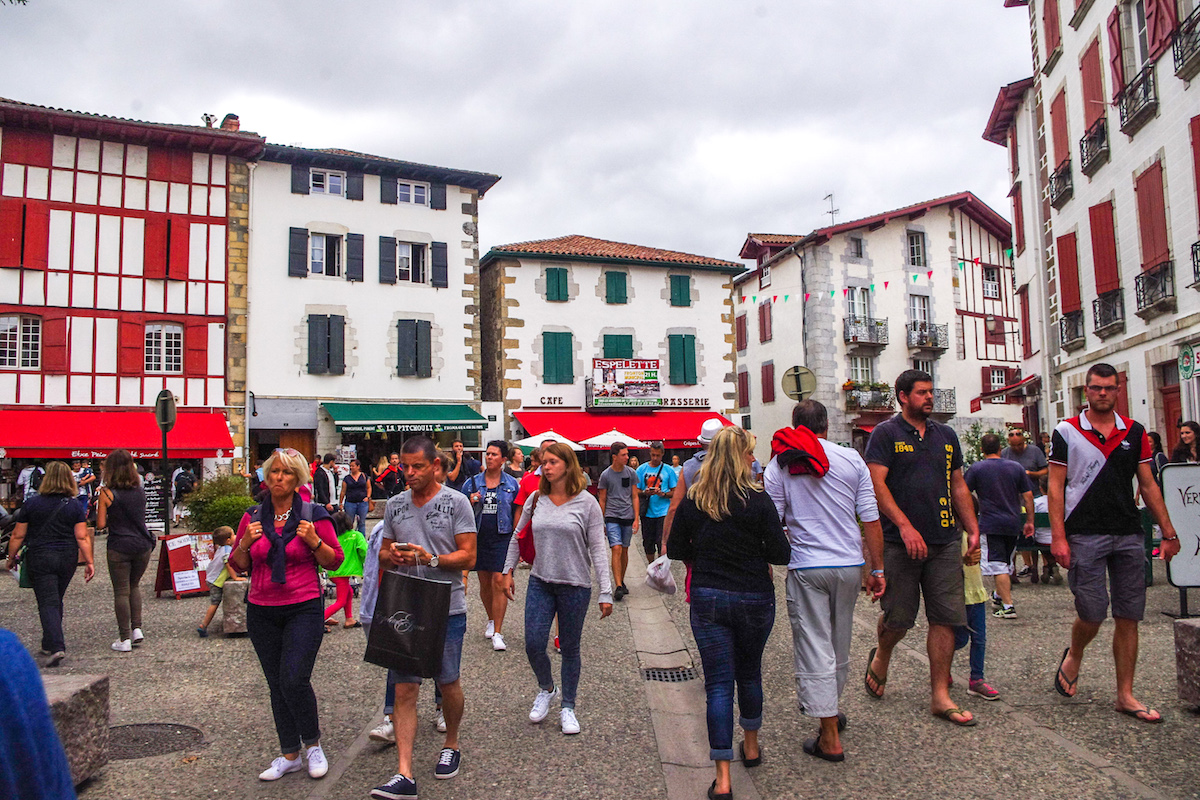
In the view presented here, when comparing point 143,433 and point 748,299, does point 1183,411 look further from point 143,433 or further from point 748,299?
point 748,299

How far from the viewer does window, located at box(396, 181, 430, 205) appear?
1067 inches

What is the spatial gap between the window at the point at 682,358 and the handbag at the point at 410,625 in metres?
26.7

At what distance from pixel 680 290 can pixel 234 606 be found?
24785mm

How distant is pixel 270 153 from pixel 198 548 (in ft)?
58.2

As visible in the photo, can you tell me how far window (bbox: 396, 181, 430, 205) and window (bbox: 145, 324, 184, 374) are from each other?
750cm

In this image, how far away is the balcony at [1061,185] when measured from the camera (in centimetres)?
1702

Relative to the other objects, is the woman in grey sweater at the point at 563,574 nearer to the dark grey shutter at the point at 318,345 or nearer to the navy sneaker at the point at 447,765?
the navy sneaker at the point at 447,765

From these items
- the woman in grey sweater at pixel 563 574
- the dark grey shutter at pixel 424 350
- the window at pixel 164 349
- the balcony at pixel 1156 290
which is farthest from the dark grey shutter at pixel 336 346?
the woman in grey sweater at pixel 563 574

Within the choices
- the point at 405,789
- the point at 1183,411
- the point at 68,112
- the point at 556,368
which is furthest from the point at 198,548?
the point at 556,368

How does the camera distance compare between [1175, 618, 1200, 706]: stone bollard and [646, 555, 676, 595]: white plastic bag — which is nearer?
[1175, 618, 1200, 706]: stone bollard

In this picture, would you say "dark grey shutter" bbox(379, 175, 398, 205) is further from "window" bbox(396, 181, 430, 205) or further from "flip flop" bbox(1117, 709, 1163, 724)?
"flip flop" bbox(1117, 709, 1163, 724)

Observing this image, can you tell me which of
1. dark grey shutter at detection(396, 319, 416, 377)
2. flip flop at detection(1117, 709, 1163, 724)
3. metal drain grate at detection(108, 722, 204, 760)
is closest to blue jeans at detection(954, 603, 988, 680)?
flip flop at detection(1117, 709, 1163, 724)

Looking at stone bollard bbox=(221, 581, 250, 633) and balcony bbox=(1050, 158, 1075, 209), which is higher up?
balcony bbox=(1050, 158, 1075, 209)

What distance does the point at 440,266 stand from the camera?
2728cm
